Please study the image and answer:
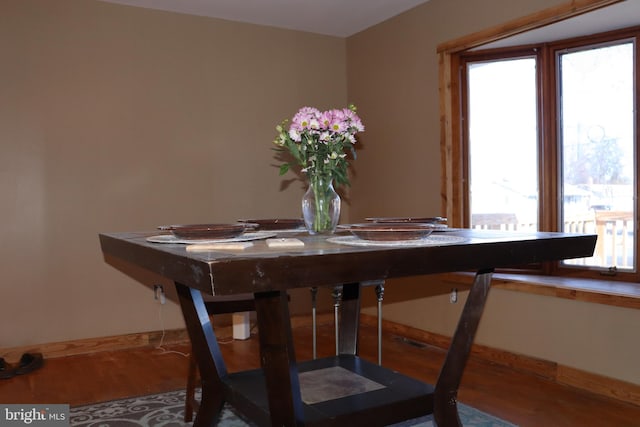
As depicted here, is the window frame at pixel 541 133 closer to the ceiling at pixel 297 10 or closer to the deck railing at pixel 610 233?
the deck railing at pixel 610 233

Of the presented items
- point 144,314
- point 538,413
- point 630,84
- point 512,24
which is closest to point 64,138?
point 144,314

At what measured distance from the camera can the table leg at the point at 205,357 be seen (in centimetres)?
195

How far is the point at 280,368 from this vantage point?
1.52 meters

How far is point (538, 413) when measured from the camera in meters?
2.62

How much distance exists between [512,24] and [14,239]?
3.31 metres

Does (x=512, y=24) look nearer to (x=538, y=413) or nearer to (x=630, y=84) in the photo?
(x=630, y=84)

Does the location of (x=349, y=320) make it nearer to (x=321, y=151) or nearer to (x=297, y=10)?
(x=321, y=151)

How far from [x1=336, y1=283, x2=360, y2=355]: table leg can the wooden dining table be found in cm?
19

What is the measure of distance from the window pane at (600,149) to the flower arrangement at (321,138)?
1.91 meters

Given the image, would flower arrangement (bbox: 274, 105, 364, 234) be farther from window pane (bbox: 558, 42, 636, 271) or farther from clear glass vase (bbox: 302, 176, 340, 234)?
window pane (bbox: 558, 42, 636, 271)

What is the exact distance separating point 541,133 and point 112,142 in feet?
9.28

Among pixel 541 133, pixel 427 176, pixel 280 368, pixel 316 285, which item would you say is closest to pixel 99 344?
pixel 427 176

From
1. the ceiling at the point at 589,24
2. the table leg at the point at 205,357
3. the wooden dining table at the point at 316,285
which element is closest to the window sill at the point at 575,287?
the wooden dining table at the point at 316,285

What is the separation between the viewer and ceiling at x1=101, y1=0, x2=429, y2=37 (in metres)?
3.91
